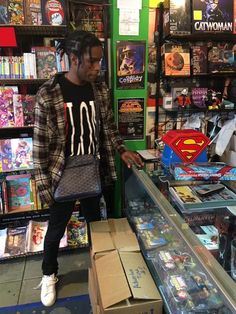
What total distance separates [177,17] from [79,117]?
1089mm

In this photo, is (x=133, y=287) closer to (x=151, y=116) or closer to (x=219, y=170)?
(x=219, y=170)

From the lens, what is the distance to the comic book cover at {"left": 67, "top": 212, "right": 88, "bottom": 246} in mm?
2145

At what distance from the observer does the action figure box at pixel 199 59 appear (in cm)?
214

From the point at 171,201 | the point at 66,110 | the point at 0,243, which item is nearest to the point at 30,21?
the point at 66,110

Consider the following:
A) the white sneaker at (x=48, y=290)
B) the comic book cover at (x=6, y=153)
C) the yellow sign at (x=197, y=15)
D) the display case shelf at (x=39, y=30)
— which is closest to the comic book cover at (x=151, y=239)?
the white sneaker at (x=48, y=290)

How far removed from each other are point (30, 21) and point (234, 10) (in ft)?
4.63

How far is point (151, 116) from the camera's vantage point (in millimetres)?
2307

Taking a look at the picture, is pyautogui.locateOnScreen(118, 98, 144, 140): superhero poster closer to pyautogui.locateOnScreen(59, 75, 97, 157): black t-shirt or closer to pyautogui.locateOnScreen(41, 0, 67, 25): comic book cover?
pyautogui.locateOnScreen(59, 75, 97, 157): black t-shirt

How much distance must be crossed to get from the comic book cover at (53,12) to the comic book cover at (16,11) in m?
0.13

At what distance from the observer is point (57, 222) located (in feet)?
5.35

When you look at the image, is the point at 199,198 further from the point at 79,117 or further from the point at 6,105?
the point at 6,105

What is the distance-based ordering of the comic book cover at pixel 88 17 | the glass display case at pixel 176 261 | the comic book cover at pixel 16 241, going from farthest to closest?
the comic book cover at pixel 16 241
the comic book cover at pixel 88 17
the glass display case at pixel 176 261

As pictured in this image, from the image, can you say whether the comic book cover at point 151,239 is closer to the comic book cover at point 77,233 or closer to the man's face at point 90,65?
the comic book cover at point 77,233

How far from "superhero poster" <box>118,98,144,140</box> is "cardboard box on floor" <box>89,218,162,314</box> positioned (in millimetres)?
677
